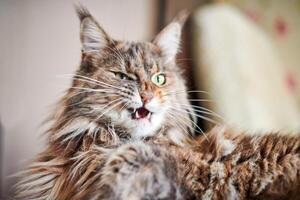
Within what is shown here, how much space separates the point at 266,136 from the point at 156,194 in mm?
301

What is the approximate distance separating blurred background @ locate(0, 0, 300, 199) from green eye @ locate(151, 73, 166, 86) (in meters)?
0.19

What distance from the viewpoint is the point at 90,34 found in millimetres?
856

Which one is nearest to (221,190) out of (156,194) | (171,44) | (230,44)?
(156,194)

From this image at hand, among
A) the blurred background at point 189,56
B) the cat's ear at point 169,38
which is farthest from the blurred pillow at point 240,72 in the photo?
the cat's ear at point 169,38

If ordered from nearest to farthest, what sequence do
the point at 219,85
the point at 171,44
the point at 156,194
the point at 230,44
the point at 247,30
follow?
the point at 156,194 → the point at 171,44 → the point at 219,85 → the point at 230,44 → the point at 247,30

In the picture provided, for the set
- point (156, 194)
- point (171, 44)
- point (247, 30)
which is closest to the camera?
point (156, 194)

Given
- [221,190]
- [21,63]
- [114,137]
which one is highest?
[21,63]

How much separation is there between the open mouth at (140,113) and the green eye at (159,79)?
0.08 metres

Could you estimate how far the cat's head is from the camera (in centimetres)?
82

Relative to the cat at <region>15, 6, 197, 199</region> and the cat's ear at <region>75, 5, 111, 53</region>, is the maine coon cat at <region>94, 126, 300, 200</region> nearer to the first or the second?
the cat at <region>15, 6, 197, 199</region>

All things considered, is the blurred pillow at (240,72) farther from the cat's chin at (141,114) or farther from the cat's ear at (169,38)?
the cat's chin at (141,114)

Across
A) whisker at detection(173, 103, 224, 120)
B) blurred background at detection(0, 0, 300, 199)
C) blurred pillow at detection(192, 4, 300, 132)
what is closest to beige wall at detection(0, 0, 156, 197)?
blurred background at detection(0, 0, 300, 199)

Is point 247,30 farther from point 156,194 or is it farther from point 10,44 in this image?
point 156,194

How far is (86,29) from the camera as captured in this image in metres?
0.85
